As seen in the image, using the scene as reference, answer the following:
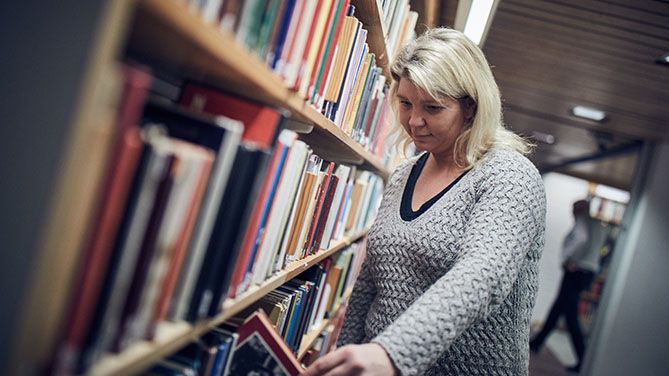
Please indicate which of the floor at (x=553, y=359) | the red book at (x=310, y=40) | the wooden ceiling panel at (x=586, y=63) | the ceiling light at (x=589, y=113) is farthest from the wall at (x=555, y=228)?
the red book at (x=310, y=40)

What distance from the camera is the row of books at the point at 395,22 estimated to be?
2016 mm

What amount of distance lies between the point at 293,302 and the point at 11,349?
115 centimetres

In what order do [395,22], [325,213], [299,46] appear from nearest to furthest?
[299,46], [325,213], [395,22]

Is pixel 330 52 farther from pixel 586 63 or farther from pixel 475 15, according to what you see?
pixel 586 63

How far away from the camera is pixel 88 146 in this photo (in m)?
0.53

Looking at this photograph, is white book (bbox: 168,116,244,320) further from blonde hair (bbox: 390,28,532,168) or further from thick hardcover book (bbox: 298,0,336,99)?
blonde hair (bbox: 390,28,532,168)

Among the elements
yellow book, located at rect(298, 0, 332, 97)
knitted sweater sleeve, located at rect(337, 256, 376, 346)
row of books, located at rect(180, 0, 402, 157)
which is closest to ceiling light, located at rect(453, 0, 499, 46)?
row of books, located at rect(180, 0, 402, 157)

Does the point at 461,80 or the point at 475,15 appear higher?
the point at 475,15

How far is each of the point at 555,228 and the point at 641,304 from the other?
18.5ft

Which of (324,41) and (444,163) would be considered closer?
(324,41)

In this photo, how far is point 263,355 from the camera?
1.09m

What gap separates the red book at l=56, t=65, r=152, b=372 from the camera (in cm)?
56

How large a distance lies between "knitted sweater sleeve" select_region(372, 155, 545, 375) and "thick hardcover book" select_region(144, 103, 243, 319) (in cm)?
42

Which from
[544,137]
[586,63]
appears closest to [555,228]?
[544,137]
